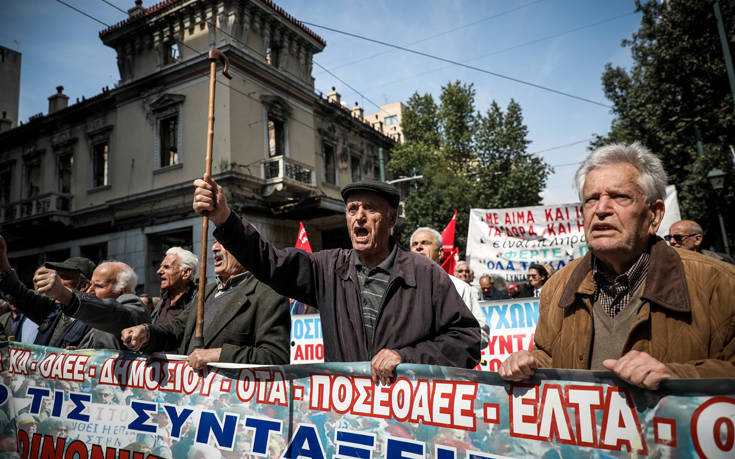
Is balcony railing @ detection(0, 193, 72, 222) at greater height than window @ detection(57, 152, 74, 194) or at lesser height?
lesser

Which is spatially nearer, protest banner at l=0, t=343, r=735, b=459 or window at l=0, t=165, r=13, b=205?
protest banner at l=0, t=343, r=735, b=459

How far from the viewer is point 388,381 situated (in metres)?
1.86

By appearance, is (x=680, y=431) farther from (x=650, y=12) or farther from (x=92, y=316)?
(x=650, y=12)

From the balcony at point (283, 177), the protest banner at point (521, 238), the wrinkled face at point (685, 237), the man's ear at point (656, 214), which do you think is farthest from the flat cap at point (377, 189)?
the balcony at point (283, 177)

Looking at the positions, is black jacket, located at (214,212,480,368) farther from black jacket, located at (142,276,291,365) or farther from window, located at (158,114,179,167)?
window, located at (158,114,179,167)

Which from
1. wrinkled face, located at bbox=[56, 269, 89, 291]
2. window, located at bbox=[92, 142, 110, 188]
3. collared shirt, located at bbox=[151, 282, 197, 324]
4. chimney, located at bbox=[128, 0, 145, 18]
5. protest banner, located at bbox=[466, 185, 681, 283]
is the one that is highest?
chimney, located at bbox=[128, 0, 145, 18]

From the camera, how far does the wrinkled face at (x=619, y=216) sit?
1703mm

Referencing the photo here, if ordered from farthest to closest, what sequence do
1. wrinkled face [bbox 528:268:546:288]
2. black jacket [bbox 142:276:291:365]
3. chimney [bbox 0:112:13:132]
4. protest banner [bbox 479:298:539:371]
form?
chimney [bbox 0:112:13:132] → wrinkled face [bbox 528:268:546:288] → protest banner [bbox 479:298:539:371] → black jacket [bbox 142:276:291:365]

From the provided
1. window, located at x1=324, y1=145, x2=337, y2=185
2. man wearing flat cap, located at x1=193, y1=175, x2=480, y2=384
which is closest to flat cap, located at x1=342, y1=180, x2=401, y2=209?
man wearing flat cap, located at x1=193, y1=175, x2=480, y2=384

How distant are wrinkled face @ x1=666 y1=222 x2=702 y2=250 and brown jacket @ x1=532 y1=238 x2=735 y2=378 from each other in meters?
3.83

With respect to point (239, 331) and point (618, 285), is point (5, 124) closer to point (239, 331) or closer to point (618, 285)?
point (239, 331)

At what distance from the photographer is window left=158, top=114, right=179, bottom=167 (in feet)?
54.6

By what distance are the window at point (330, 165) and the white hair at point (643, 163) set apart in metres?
18.8

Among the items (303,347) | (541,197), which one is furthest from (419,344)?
(541,197)
